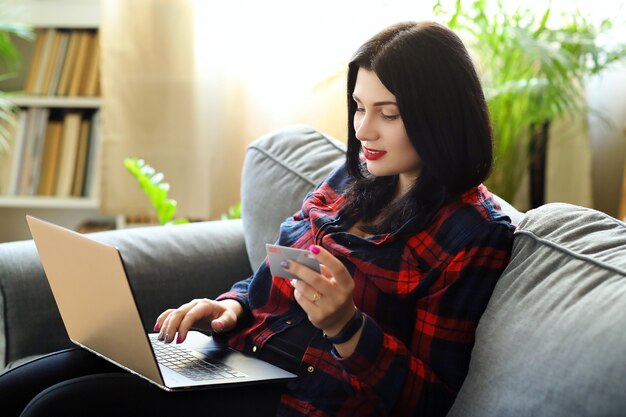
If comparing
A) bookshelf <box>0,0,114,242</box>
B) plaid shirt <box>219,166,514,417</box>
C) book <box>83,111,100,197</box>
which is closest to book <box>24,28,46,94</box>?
bookshelf <box>0,0,114,242</box>

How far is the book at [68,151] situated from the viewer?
298 cm

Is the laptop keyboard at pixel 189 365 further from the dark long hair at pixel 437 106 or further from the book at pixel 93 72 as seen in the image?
the book at pixel 93 72

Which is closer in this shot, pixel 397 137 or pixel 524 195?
pixel 397 137

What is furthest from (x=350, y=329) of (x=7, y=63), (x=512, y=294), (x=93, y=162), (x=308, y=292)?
(x=7, y=63)

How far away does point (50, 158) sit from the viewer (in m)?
3.00

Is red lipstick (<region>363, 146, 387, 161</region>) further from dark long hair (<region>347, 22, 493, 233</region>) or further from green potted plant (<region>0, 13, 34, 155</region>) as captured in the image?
green potted plant (<region>0, 13, 34, 155</region>)

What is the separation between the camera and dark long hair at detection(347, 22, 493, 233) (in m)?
1.22

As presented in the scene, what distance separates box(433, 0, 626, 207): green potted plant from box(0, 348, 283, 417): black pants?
41.7 inches

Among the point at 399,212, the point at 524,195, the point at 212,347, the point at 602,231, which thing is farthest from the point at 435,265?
the point at 524,195

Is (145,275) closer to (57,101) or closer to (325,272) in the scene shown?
(325,272)

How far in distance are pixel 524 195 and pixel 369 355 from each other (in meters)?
1.71

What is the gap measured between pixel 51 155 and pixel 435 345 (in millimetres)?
2108

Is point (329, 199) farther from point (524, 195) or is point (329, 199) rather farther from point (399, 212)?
point (524, 195)

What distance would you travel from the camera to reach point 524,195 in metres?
2.74
